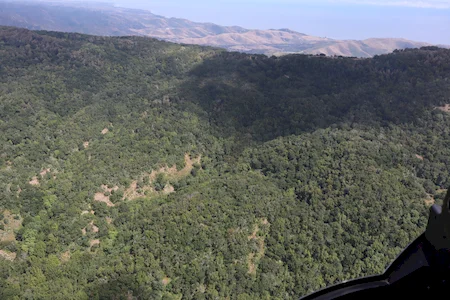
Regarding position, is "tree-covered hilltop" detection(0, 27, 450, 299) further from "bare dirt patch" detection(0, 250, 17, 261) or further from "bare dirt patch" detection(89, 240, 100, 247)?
"bare dirt patch" detection(89, 240, 100, 247)

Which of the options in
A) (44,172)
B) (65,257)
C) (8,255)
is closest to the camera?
(8,255)

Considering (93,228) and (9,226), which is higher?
(9,226)

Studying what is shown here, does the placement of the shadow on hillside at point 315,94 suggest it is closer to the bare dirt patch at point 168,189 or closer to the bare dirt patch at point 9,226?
the bare dirt patch at point 168,189

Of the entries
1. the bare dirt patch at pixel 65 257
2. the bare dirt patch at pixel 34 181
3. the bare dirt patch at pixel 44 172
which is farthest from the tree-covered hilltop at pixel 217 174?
the bare dirt patch at pixel 44 172

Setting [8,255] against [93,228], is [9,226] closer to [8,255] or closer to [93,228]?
[8,255]

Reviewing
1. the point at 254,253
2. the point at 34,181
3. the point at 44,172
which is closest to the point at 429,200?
the point at 254,253

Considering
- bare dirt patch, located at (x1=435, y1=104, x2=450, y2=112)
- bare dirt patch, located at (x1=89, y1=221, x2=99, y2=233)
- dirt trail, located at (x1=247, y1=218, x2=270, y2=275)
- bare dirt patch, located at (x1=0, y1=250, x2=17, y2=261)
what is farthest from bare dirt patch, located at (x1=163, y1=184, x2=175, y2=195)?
bare dirt patch, located at (x1=435, y1=104, x2=450, y2=112)

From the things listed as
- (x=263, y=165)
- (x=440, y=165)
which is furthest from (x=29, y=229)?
A: (x=440, y=165)

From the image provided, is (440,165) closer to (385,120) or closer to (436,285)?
(385,120)
